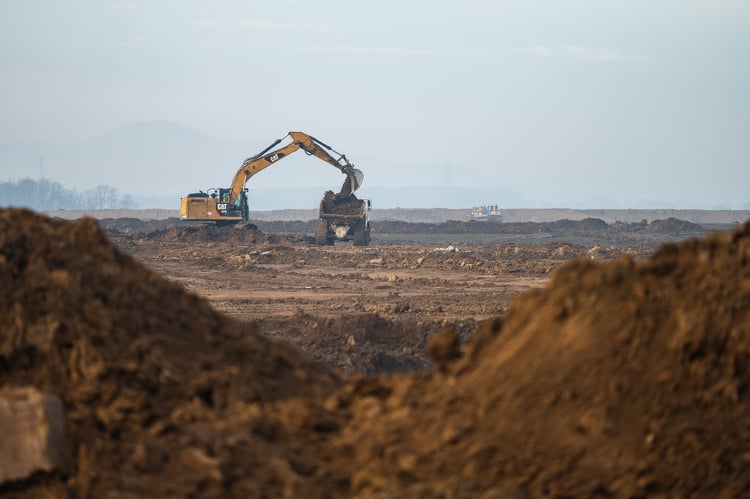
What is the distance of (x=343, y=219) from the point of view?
1791 inches

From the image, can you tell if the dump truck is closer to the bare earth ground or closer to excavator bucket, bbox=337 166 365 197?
excavator bucket, bbox=337 166 365 197

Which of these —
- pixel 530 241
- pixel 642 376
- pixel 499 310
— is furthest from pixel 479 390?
pixel 530 241


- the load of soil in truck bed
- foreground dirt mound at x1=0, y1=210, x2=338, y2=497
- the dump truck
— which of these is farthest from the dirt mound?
foreground dirt mound at x1=0, y1=210, x2=338, y2=497

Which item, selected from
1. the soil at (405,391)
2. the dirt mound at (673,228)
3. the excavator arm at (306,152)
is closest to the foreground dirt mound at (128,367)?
the soil at (405,391)

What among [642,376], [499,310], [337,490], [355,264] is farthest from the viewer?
[355,264]

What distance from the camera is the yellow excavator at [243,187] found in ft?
143

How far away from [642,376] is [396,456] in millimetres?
1582

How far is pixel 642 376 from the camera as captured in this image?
21.7 feet

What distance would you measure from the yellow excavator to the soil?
34.9 m

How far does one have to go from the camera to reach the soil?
6270 mm

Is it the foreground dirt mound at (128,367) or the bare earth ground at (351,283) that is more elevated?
the foreground dirt mound at (128,367)

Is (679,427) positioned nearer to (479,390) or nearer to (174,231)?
(479,390)

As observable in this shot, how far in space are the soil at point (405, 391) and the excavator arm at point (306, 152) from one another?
114 feet

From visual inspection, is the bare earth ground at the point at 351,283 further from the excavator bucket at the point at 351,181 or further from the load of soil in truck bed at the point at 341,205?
the excavator bucket at the point at 351,181
